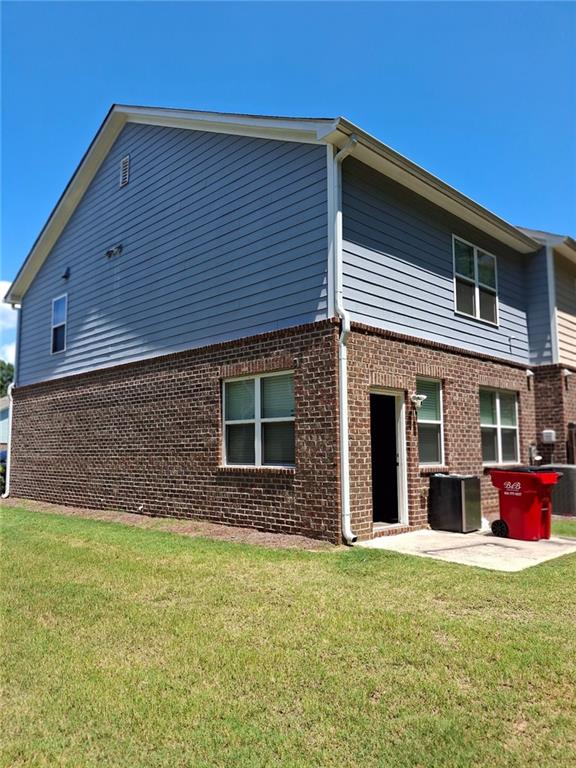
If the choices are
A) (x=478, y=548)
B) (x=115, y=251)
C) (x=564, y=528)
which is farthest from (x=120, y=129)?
(x=564, y=528)

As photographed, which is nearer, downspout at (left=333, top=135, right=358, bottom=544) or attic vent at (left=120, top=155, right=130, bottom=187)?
downspout at (left=333, top=135, right=358, bottom=544)

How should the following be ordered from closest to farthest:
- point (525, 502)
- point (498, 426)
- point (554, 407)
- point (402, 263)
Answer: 1. point (525, 502)
2. point (402, 263)
3. point (498, 426)
4. point (554, 407)

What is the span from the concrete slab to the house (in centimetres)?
46

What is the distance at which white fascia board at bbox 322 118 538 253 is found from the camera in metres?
8.62

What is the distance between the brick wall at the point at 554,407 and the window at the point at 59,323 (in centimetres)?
1179

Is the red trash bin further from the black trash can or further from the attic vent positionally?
the attic vent

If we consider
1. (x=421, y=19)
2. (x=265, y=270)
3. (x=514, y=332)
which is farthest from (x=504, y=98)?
(x=265, y=270)

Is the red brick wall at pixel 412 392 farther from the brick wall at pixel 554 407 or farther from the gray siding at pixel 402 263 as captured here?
the brick wall at pixel 554 407

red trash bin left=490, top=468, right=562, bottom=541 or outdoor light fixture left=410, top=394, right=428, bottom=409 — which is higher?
outdoor light fixture left=410, top=394, right=428, bottom=409

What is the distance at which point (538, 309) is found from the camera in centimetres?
1384

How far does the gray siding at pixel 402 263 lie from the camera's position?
9.11 m

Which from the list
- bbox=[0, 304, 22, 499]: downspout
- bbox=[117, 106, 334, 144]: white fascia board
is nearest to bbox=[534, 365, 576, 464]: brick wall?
bbox=[117, 106, 334, 144]: white fascia board

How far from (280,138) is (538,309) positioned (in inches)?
304

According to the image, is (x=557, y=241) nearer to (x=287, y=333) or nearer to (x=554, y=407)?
(x=554, y=407)
